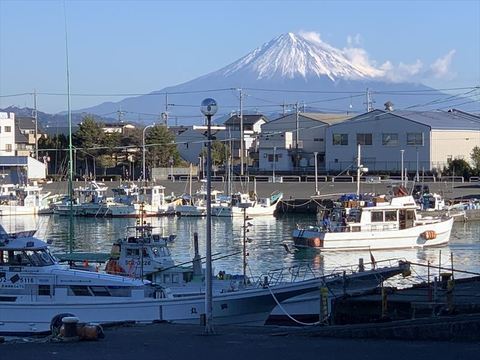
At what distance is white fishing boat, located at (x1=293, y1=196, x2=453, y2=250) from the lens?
128 ft

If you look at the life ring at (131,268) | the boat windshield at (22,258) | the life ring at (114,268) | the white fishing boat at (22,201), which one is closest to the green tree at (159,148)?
the white fishing boat at (22,201)

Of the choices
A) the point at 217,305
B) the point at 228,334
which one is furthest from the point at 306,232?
the point at 228,334

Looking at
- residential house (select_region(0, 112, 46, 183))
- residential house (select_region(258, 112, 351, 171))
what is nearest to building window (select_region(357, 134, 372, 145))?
residential house (select_region(258, 112, 351, 171))

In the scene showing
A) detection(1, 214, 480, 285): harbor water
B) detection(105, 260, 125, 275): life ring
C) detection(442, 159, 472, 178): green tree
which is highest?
detection(442, 159, 472, 178): green tree

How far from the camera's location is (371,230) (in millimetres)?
39156

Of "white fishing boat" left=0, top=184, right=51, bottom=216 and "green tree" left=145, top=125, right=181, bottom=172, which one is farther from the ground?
"green tree" left=145, top=125, right=181, bottom=172

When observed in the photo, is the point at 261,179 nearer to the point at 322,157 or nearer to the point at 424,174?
the point at 322,157

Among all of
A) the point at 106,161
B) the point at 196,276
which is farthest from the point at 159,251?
the point at 106,161

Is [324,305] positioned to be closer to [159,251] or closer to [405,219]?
[159,251]

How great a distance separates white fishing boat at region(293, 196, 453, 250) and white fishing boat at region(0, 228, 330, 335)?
19456mm

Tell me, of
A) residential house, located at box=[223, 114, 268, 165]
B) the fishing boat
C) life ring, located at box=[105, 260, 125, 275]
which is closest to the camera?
the fishing boat

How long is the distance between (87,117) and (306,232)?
41.0m

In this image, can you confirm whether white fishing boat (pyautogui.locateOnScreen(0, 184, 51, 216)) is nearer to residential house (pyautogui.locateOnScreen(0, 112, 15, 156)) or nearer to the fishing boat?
residential house (pyautogui.locateOnScreen(0, 112, 15, 156))

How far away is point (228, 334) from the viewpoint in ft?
44.4
